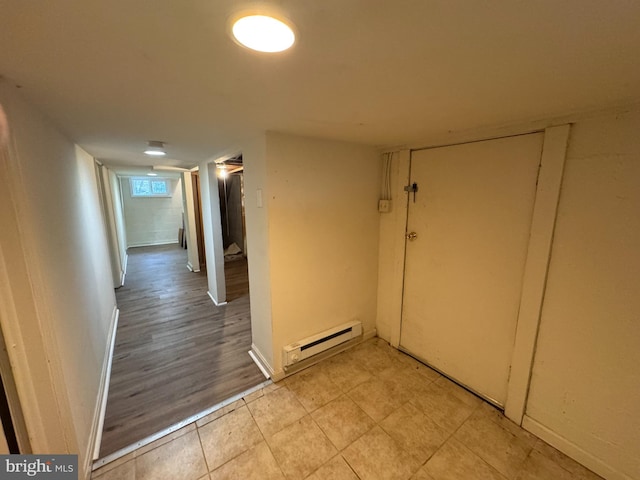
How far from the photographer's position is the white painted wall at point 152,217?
749 centimetres

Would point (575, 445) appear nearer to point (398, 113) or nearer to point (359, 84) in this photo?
point (398, 113)

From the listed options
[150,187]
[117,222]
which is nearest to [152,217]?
[150,187]

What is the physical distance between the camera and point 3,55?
0.80 metres

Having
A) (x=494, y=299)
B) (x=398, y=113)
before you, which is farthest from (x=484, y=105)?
(x=494, y=299)

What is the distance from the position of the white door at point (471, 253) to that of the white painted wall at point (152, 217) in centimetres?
775

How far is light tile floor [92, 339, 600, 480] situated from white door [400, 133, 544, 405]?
0.32m

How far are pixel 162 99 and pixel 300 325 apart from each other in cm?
182

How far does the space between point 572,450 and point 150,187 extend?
9496 millimetres

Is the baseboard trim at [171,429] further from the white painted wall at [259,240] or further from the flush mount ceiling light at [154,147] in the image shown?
the flush mount ceiling light at [154,147]

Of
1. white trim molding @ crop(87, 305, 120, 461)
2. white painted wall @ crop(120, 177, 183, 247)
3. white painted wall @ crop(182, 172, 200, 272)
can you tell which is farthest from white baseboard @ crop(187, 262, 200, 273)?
white painted wall @ crop(120, 177, 183, 247)

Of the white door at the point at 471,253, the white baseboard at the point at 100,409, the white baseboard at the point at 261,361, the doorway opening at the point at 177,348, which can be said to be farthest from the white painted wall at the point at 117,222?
the white door at the point at 471,253

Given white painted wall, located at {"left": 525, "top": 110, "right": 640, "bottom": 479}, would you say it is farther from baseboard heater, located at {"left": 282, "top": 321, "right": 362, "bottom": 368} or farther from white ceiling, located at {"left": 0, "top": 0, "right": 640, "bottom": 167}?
baseboard heater, located at {"left": 282, "top": 321, "right": 362, "bottom": 368}

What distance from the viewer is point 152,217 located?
25.6 feet

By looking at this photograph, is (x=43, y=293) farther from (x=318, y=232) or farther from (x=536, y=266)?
(x=536, y=266)
